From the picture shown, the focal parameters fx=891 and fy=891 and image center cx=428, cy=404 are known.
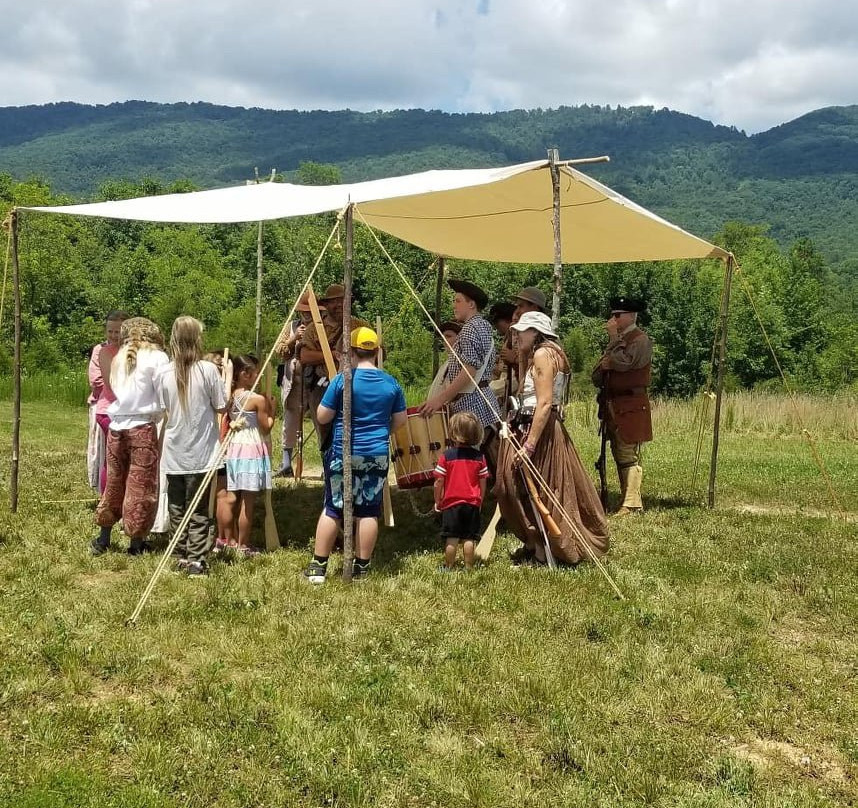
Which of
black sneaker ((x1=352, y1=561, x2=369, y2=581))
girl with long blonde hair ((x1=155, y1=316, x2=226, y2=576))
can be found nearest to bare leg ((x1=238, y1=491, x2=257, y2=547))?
girl with long blonde hair ((x1=155, y1=316, x2=226, y2=576))

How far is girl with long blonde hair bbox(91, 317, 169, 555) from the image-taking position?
581cm

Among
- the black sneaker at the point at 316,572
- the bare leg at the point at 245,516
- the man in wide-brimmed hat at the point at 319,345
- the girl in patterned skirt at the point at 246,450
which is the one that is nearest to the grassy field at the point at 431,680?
the black sneaker at the point at 316,572

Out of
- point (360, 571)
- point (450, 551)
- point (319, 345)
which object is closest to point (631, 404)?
point (450, 551)

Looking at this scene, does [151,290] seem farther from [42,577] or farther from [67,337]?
[42,577]

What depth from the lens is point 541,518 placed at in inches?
240

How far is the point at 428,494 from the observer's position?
8.57 metres

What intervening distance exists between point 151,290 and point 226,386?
148 ft

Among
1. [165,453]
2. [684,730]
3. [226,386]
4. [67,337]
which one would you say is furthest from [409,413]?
[67,337]

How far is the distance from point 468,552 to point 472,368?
139 centimetres

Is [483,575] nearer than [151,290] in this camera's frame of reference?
Yes

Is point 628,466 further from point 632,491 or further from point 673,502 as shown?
point 673,502

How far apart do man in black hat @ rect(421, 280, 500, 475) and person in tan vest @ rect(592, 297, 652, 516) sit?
1696mm

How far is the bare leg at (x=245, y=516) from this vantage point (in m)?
6.37

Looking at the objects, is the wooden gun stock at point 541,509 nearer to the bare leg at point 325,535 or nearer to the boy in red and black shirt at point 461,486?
the boy in red and black shirt at point 461,486
